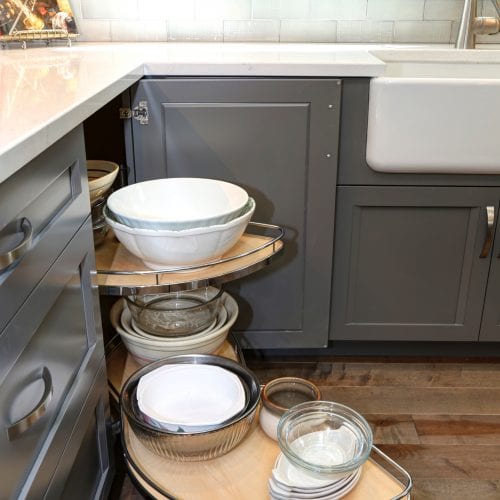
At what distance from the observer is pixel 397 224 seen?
1.74 m

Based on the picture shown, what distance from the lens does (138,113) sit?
5.21ft

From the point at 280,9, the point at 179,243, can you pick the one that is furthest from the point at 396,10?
the point at 179,243

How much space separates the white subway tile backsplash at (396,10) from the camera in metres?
2.17

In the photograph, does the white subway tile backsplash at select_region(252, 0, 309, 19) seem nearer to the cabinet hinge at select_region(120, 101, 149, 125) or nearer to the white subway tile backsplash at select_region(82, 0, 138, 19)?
the white subway tile backsplash at select_region(82, 0, 138, 19)

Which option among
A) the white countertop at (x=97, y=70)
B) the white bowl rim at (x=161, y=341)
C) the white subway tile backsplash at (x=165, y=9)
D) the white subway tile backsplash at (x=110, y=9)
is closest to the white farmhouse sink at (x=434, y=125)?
the white countertop at (x=97, y=70)

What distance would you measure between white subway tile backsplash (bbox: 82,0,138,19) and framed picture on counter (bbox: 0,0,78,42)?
134mm

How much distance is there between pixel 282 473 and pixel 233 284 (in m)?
0.76

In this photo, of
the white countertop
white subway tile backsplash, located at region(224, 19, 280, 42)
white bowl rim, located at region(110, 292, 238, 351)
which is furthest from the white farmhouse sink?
white subway tile backsplash, located at region(224, 19, 280, 42)

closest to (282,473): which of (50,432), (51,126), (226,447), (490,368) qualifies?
(226,447)

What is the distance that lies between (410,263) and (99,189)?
0.89m

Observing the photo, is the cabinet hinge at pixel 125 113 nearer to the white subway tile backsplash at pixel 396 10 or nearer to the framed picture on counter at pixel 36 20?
the framed picture on counter at pixel 36 20

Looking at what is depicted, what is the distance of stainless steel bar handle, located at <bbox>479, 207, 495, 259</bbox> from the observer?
1703 millimetres

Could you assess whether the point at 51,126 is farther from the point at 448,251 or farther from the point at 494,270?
the point at 494,270

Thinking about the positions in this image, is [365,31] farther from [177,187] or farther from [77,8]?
[177,187]
